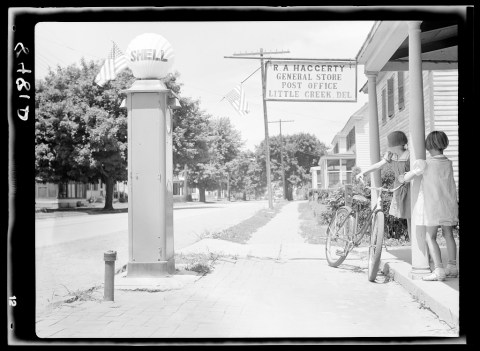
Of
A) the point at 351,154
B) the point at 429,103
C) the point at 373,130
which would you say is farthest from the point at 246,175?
the point at 373,130

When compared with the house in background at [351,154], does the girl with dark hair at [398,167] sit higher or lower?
lower

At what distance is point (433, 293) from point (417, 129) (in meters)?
1.70

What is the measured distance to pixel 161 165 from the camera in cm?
592

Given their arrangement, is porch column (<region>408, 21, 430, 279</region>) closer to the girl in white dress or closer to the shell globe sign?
the girl in white dress

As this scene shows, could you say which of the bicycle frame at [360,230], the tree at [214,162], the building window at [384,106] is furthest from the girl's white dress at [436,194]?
the tree at [214,162]

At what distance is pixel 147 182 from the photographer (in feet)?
19.4

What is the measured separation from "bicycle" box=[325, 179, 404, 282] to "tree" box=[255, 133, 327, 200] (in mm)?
42018

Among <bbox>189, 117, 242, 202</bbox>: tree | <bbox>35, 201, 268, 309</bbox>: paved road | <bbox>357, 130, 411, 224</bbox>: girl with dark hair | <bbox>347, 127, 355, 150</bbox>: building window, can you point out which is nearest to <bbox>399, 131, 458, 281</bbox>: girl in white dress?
<bbox>357, 130, 411, 224</bbox>: girl with dark hair

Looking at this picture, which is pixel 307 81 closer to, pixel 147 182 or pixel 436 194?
pixel 436 194

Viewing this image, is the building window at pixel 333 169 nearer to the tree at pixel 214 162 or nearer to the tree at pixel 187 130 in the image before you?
the tree at pixel 214 162

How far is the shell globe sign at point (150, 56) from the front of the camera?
5.48 metres

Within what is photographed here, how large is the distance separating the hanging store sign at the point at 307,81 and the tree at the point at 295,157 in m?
42.7
